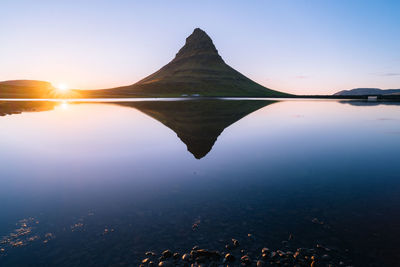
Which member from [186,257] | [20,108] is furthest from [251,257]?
[20,108]

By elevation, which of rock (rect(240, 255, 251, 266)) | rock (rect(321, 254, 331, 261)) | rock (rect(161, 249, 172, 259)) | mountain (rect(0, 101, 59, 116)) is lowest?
rock (rect(321, 254, 331, 261))

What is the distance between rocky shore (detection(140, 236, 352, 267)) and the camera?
7.33m

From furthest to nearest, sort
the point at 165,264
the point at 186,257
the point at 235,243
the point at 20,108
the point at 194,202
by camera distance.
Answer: the point at 20,108 < the point at 194,202 < the point at 235,243 < the point at 186,257 < the point at 165,264

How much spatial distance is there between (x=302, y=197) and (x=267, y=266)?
558cm

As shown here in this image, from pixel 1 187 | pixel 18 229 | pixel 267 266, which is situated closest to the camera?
pixel 267 266

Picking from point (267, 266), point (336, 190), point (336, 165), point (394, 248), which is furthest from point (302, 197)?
point (336, 165)

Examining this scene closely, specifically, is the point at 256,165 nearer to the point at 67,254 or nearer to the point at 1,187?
the point at 67,254

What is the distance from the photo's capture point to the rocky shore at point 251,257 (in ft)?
24.0

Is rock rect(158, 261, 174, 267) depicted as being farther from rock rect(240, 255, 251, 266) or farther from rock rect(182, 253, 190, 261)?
rock rect(240, 255, 251, 266)

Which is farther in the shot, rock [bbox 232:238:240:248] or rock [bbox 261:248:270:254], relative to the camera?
rock [bbox 232:238:240:248]

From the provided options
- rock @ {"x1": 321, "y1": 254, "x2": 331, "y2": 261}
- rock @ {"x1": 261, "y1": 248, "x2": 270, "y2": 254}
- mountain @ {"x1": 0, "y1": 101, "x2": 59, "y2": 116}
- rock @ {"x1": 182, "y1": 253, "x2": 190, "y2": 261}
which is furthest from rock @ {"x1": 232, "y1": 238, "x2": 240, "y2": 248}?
mountain @ {"x1": 0, "y1": 101, "x2": 59, "y2": 116}

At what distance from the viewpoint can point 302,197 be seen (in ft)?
38.9

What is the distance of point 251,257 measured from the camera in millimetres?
7586

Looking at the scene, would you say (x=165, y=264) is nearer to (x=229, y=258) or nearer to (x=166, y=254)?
(x=166, y=254)
